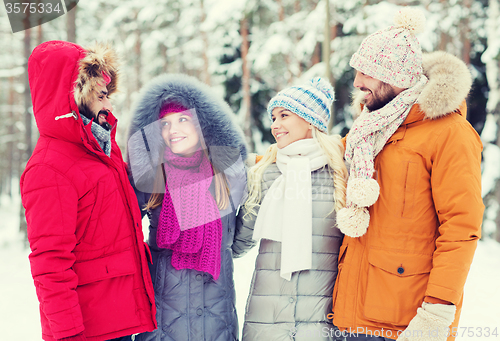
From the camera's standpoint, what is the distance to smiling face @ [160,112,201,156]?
2439 millimetres

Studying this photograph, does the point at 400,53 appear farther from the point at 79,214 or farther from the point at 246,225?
the point at 79,214

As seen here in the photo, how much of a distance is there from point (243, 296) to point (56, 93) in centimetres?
423

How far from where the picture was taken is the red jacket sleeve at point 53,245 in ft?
5.45

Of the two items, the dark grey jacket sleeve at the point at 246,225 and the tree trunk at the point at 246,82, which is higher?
the tree trunk at the point at 246,82

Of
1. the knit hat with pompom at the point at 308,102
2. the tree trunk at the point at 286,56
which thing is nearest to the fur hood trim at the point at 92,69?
the knit hat with pompom at the point at 308,102

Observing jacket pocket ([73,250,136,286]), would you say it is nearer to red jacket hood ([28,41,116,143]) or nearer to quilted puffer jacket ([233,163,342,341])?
red jacket hood ([28,41,116,143])

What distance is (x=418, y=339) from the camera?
1.83m

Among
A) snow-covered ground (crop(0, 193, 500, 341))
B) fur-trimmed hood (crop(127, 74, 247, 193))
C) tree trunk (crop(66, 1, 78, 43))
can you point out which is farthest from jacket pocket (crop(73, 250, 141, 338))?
tree trunk (crop(66, 1, 78, 43))

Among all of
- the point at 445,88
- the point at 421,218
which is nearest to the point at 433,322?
the point at 421,218

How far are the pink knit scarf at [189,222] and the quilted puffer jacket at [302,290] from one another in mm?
336

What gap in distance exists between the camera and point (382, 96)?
219 cm

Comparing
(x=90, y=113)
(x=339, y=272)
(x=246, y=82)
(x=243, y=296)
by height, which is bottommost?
(x=243, y=296)

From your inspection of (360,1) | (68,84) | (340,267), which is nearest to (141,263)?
(68,84)

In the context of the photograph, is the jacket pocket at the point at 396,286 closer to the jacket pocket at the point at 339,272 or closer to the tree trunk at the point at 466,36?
the jacket pocket at the point at 339,272
